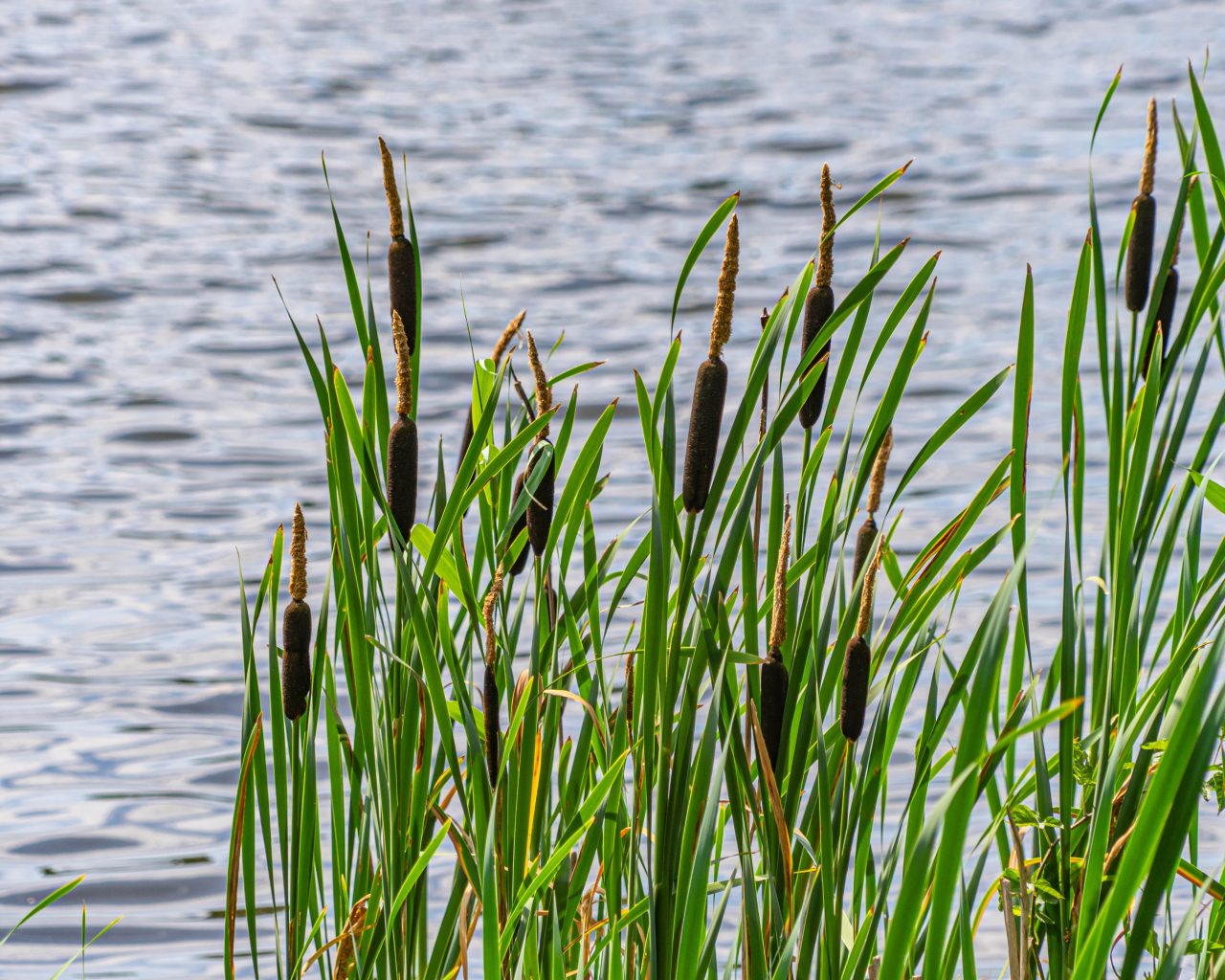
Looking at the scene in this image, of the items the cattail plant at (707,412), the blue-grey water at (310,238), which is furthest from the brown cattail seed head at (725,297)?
the blue-grey water at (310,238)

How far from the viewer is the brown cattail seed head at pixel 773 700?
2.52 feet

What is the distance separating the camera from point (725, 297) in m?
0.69

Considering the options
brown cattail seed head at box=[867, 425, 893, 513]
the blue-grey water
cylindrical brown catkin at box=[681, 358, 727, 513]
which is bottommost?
the blue-grey water

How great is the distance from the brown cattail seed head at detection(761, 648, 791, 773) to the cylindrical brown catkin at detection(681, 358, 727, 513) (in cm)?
10

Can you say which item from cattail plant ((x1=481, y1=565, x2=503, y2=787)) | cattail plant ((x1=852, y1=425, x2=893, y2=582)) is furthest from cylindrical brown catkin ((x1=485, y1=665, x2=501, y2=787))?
cattail plant ((x1=852, y1=425, x2=893, y2=582))

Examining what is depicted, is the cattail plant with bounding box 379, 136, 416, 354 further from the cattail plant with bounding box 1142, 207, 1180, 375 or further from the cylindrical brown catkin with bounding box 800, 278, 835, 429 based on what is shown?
the cattail plant with bounding box 1142, 207, 1180, 375

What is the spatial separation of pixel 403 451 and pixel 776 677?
0.22 m

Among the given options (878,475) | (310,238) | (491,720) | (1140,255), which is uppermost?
(1140,255)

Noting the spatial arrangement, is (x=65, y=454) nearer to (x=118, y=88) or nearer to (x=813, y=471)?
(x=813, y=471)

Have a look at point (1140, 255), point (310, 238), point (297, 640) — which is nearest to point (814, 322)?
point (1140, 255)

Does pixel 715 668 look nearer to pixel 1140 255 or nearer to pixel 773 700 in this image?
pixel 773 700

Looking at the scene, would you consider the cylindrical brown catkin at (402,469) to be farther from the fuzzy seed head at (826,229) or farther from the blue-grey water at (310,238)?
the blue-grey water at (310,238)

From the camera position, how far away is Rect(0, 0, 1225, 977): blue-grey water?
7.63 ft

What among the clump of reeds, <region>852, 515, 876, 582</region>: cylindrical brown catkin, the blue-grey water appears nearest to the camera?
the clump of reeds
